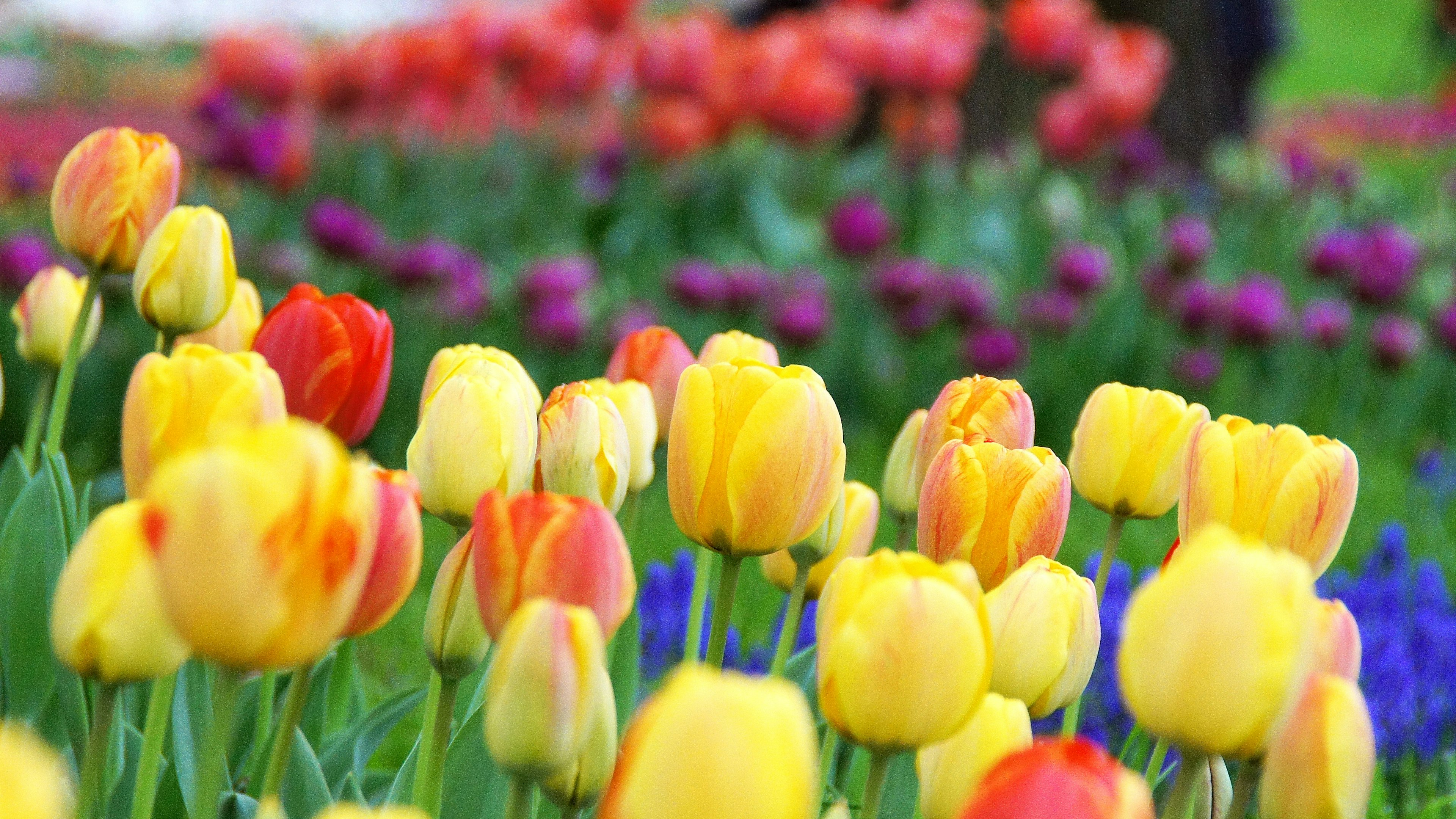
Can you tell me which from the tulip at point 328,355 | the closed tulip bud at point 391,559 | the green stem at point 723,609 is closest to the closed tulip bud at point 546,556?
the closed tulip bud at point 391,559

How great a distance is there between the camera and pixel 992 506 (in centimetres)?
71

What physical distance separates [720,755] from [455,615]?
27 centimetres

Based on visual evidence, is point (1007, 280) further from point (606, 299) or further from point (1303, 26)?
point (1303, 26)

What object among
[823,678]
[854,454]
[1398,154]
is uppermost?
[823,678]

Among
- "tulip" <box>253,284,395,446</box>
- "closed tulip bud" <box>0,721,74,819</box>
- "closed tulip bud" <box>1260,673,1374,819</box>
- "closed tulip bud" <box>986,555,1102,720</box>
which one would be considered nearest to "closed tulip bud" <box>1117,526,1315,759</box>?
"closed tulip bud" <box>1260,673,1374,819</box>

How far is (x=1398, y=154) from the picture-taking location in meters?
11.9

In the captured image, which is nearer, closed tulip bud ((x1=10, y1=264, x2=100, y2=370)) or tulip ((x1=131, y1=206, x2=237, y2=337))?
tulip ((x1=131, y1=206, x2=237, y2=337))

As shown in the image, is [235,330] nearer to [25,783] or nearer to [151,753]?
[151,753]

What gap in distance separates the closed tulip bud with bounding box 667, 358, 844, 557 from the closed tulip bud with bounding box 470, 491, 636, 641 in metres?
0.10

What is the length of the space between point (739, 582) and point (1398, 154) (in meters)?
11.7

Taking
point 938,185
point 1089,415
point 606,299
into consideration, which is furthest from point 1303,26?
point 1089,415

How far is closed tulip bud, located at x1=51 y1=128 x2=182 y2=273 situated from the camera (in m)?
0.88

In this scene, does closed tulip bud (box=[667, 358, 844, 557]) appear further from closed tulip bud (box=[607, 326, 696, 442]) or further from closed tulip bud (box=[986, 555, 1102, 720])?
closed tulip bud (box=[607, 326, 696, 442])

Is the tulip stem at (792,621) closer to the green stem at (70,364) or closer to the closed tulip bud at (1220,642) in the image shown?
the closed tulip bud at (1220,642)
